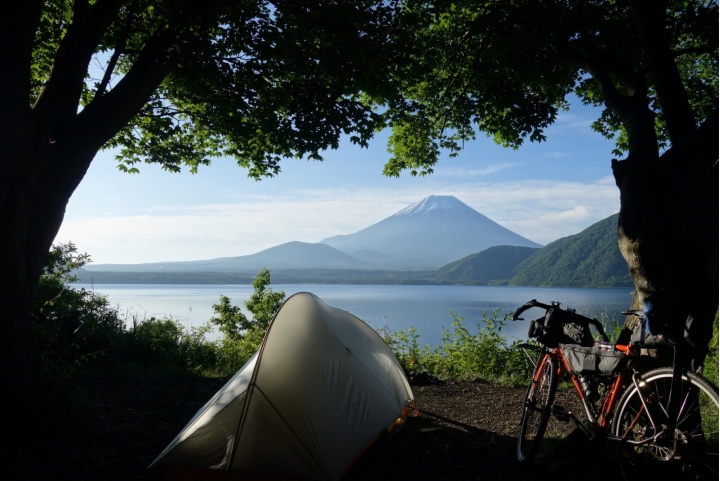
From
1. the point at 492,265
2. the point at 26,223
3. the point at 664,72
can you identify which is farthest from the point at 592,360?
the point at 492,265

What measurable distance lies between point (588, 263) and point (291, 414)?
3740 cm

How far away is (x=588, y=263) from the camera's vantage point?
37062 millimetres

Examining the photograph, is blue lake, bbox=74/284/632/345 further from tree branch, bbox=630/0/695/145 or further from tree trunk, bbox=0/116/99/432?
tree trunk, bbox=0/116/99/432

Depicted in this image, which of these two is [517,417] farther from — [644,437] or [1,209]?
[1,209]

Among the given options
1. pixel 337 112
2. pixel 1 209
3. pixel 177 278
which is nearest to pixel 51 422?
pixel 1 209

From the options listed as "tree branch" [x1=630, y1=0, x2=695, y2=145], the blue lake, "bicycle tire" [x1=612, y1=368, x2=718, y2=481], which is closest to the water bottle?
"bicycle tire" [x1=612, y1=368, x2=718, y2=481]

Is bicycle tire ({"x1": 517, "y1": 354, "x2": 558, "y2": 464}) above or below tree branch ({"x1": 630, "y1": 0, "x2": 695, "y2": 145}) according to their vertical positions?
below

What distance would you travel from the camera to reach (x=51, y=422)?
4.75m

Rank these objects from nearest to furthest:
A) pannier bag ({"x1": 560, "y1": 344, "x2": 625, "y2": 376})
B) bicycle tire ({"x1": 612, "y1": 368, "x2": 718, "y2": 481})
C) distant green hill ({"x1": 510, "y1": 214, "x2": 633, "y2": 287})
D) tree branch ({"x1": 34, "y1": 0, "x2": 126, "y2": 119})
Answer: bicycle tire ({"x1": 612, "y1": 368, "x2": 718, "y2": 481}), pannier bag ({"x1": 560, "y1": 344, "x2": 625, "y2": 376}), tree branch ({"x1": 34, "y1": 0, "x2": 126, "y2": 119}), distant green hill ({"x1": 510, "y1": 214, "x2": 633, "y2": 287})

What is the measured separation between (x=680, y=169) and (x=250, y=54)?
17.6 feet

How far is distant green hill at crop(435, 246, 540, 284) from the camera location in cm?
7969

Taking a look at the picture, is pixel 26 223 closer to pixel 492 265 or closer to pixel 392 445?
pixel 392 445

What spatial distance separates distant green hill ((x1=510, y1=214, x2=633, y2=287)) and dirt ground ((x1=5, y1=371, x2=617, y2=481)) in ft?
87.5

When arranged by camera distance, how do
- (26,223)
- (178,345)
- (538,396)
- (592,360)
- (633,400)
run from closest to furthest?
1. (633,400)
2. (592,360)
3. (538,396)
4. (26,223)
5. (178,345)
